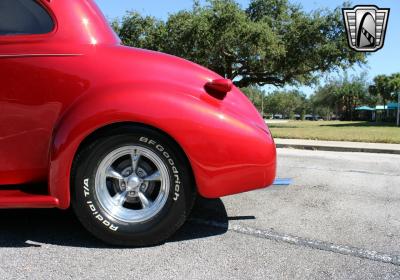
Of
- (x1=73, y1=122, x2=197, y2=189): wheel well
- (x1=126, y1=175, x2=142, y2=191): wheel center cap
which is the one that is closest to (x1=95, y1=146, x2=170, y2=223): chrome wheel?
(x1=126, y1=175, x2=142, y2=191): wheel center cap

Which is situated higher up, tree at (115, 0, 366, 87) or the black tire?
tree at (115, 0, 366, 87)

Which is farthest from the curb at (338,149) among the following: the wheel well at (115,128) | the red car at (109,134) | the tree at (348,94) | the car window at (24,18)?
the tree at (348,94)

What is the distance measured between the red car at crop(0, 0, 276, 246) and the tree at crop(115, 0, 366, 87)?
22823 mm

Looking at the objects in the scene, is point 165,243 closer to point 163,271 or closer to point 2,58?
point 163,271

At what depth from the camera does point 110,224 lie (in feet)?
9.54

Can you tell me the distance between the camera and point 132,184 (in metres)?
3.03

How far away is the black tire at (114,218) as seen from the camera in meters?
2.90

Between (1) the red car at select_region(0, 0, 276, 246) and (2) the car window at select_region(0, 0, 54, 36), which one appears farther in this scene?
(2) the car window at select_region(0, 0, 54, 36)

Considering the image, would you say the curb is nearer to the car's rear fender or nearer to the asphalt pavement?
the asphalt pavement

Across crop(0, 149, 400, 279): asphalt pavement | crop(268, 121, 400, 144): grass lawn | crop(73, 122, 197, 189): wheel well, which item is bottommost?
crop(268, 121, 400, 144): grass lawn

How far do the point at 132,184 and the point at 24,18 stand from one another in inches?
55.9

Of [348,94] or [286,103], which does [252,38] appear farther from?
[286,103]

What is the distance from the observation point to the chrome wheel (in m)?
2.96
